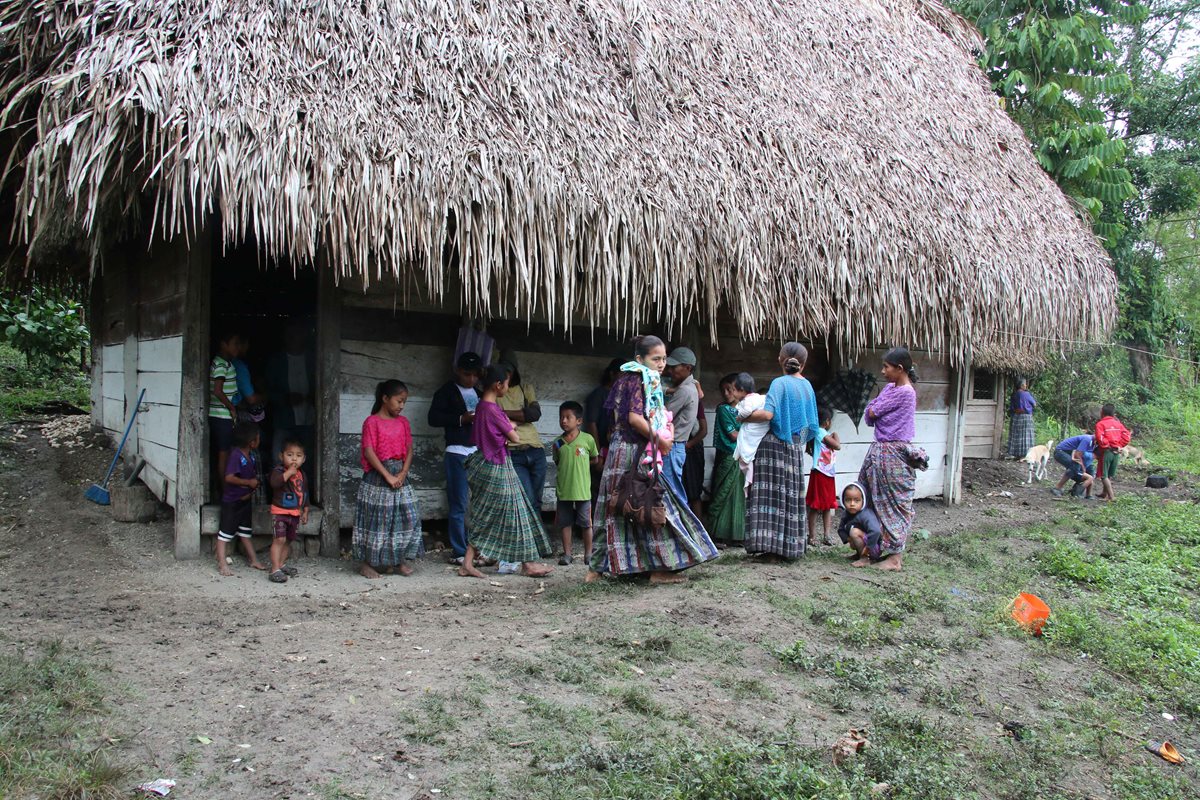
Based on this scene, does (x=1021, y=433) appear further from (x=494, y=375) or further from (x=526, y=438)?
(x=494, y=375)

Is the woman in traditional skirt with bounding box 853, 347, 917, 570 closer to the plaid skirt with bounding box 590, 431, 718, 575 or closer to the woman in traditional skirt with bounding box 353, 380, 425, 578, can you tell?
the plaid skirt with bounding box 590, 431, 718, 575

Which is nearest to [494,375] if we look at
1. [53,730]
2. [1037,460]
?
[53,730]

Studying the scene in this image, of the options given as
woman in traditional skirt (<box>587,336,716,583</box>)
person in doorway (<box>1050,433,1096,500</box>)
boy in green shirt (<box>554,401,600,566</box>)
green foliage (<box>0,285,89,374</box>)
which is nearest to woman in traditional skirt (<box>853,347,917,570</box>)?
woman in traditional skirt (<box>587,336,716,583</box>)

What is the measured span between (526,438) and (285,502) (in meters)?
1.58

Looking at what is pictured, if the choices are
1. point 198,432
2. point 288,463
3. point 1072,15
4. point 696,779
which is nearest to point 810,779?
point 696,779

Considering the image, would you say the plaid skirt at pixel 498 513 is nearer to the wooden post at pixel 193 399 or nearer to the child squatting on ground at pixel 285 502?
the child squatting on ground at pixel 285 502

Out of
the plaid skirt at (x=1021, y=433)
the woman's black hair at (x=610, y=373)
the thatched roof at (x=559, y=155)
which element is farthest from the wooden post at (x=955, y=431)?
the plaid skirt at (x=1021, y=433)

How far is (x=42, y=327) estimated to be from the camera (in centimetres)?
→ 1056

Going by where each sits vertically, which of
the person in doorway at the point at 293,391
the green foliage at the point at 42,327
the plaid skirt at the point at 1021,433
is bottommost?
the plaid skirt at the point at 1021,433

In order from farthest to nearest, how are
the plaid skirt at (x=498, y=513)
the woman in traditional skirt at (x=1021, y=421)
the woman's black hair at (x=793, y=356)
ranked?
the woman in traditional skirt at (x=1021, y=421)
the woman's black hair at (x=793, y=356)
the plaid skirt at (x=498, y=513)

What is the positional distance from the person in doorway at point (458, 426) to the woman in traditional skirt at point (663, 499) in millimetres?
1133

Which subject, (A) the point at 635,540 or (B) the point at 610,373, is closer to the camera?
(A) the point at 635,540

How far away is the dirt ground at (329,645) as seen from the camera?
2.79 metres

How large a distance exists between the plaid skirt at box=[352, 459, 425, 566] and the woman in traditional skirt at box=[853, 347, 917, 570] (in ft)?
9.66
